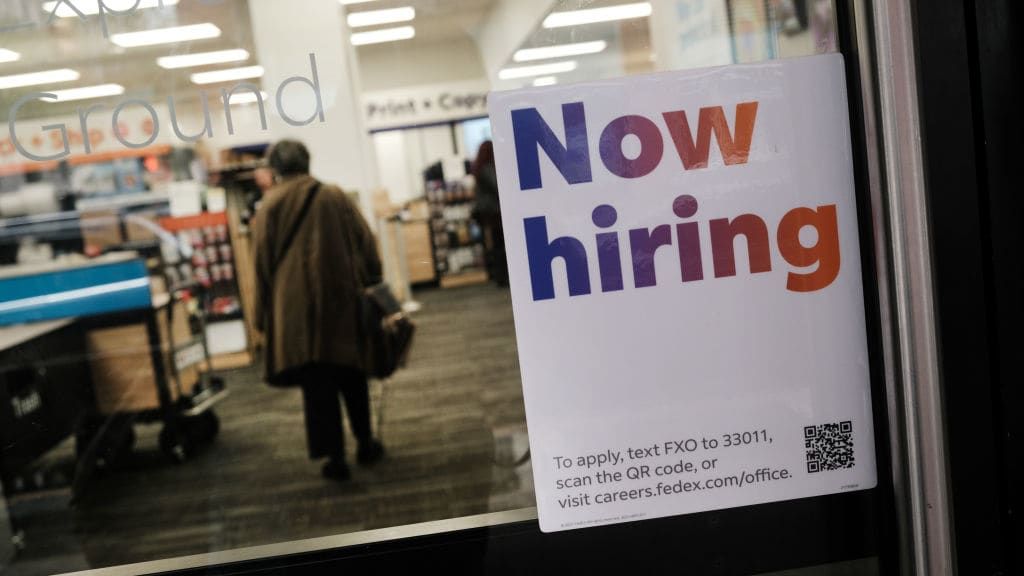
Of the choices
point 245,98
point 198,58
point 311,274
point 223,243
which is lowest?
point 311,274

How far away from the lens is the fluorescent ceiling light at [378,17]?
6.96 ft

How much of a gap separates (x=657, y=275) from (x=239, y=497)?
2.97 m

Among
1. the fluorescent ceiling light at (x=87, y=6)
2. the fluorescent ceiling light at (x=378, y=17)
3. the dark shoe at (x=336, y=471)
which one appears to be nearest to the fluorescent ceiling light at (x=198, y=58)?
the fluorescent ceiling light at (x=87, y=6)

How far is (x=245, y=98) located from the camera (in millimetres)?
1132

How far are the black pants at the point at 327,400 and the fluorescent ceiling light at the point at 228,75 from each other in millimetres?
2408

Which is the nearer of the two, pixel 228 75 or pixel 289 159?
pixel 228 75

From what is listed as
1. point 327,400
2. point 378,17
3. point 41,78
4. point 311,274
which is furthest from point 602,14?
point 327,400

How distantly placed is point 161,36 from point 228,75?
0.38ft

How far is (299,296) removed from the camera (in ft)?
11.1

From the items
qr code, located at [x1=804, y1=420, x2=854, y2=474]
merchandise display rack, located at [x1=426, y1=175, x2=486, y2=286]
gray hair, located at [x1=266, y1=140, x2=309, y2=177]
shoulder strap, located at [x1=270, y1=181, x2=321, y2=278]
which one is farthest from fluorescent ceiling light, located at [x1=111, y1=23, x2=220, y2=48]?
merchandise display rack, located at [x1=426, y1=175, x2=486, y2=286]

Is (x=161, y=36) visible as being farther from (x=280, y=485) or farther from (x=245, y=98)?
(x=280, y=485)

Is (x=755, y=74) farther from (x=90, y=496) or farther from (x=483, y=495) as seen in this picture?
(x=90, y=496)

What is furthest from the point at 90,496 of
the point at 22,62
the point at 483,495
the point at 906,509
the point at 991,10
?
the point at 991,10

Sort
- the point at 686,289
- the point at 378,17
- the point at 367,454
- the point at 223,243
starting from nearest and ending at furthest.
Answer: the point at 686,289
the point at 378,17
the point at 367,454
the point at 223,243
